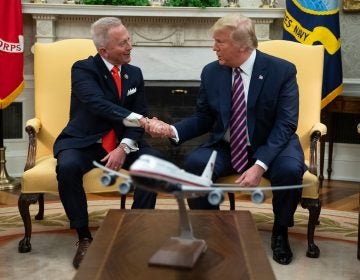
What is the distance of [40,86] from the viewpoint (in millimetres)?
3568

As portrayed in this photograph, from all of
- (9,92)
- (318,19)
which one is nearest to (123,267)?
(9,92)

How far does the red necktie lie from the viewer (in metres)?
3.20

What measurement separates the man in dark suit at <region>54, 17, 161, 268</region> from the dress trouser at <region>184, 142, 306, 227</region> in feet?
0.88

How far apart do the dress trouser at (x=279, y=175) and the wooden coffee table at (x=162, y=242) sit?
24.4 inches

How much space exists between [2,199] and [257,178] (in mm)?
2226

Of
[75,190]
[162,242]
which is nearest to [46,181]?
[75,190]

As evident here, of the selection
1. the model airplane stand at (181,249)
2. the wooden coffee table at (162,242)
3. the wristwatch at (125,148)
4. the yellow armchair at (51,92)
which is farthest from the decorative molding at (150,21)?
the model airplane stand at (181,249)

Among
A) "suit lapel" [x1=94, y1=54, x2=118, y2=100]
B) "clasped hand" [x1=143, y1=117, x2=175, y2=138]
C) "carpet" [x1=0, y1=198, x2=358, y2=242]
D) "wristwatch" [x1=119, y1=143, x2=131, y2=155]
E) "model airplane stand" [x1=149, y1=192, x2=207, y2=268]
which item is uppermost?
"suit lapel" [x1=94, y1=54, x2=118, y2=100]

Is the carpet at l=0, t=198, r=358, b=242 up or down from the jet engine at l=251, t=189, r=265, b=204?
down

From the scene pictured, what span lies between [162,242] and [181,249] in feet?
0.56

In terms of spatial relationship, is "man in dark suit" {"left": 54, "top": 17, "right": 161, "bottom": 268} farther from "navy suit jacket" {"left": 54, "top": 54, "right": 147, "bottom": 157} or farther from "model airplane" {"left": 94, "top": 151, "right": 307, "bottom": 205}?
"model airplane" {"left": 94, "top": 151, "right": 307, "bottom": 205}

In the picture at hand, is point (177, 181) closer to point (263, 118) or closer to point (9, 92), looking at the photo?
point (263, 118)

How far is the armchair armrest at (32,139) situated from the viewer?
3.22 m

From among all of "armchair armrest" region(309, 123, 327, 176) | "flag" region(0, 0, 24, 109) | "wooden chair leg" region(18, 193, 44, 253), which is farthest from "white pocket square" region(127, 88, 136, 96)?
"flag" region(0, 0, 24, 109)
